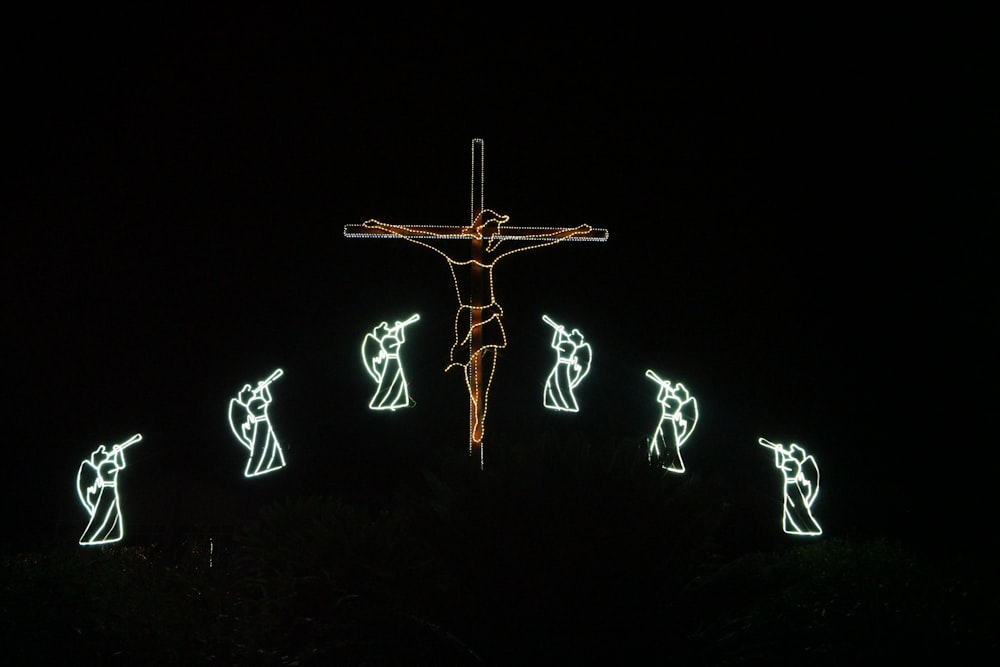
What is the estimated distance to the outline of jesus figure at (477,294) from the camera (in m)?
11.4

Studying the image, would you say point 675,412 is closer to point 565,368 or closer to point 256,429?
point 565,368

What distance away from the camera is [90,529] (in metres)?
11.6

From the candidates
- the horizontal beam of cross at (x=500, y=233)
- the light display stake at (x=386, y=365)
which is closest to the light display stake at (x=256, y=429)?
the light display stake at (x=386, y=365)

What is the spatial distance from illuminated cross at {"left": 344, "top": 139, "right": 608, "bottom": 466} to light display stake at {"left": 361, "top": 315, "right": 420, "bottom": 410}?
2.40ft

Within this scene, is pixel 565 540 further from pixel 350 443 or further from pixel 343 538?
pixel 350 443

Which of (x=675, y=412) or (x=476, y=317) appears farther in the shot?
(x=675, y=412)

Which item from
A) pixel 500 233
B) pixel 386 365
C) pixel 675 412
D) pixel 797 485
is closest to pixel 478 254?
pixel 500 233

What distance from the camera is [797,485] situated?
1275cm

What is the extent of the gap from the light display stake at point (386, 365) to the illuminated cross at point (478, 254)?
732 mm

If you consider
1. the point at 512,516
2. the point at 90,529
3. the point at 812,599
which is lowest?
the point at 90,529

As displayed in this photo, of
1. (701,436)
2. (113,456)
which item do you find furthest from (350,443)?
(701,436)

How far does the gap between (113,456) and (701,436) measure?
7928mm

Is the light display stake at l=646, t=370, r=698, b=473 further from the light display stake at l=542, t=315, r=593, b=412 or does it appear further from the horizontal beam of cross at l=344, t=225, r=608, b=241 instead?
the horizontal beam of cross at l=344, t=225, r=608, b=241

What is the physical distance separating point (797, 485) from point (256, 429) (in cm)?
678
